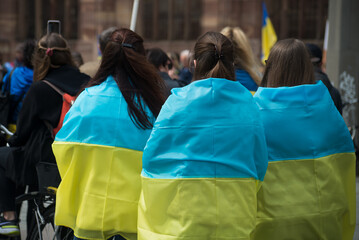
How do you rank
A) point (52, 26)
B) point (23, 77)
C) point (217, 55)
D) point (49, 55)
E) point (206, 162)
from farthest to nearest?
point (23, 77), point (52, 26), point (49, 55), point (217, 55), point (206, 162)

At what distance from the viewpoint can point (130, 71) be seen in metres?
3.86

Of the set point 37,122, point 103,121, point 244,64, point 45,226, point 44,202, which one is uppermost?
point 244,64

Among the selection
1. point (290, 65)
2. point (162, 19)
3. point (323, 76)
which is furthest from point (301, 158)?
point (162, 19)

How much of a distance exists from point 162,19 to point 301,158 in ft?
70.1

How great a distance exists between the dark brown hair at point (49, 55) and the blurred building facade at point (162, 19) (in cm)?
1673

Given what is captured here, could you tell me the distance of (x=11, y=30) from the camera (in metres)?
25.9

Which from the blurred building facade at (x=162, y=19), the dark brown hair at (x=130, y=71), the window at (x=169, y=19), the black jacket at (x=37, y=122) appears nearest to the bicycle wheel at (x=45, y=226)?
the black jacket at (x=37, y=122)

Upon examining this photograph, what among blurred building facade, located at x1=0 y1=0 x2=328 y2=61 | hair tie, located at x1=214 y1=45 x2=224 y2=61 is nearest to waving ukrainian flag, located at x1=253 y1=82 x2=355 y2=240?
hair tie, located at x1=214 y1=45 x2=224 y2=61

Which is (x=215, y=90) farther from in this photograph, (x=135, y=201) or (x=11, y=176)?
(x=11, y=176)

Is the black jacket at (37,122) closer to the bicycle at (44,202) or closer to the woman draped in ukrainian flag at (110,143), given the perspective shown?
the bicycle at (44,202)

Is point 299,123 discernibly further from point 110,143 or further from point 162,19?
point 162,19

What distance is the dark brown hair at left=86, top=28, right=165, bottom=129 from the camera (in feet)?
12.5

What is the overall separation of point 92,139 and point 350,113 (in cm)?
721

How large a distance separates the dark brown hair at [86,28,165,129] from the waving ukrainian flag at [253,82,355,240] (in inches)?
24.3
